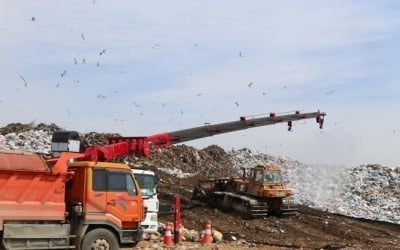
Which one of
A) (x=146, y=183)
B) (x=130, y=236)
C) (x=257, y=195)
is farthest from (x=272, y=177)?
(x=130, y=236)

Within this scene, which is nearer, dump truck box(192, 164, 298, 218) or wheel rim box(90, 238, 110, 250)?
wheel rim box(90, 238, 110, 250)

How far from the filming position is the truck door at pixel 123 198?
13.2 metres

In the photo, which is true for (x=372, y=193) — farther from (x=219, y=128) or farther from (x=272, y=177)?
(x=219, y=128)

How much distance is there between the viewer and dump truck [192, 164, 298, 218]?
84.5 ft

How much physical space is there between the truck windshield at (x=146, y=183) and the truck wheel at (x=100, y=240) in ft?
18.3

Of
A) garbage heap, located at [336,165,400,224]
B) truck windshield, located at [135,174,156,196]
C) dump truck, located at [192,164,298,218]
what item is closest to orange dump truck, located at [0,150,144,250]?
truck windshield, located at [135,174,156,196]

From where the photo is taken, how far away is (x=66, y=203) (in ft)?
41.8

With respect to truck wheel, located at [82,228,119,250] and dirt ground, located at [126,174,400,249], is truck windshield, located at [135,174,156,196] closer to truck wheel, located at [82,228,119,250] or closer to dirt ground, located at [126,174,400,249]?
dirt ground, located at [126,174,400,249]

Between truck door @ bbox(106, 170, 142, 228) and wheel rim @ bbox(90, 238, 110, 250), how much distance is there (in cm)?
59

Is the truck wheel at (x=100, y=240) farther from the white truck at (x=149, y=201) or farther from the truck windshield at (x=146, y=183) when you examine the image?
the truck windshield at (x=146, y=183)

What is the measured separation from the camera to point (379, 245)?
18875 mm

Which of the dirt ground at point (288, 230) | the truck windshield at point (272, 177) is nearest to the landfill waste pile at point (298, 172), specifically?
the dirt ground at point (288, 230)

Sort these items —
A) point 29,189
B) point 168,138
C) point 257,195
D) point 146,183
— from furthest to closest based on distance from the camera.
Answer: point 257,195
point 146,183
point 168,138
point 29,189

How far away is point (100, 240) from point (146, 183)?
20.1ft
